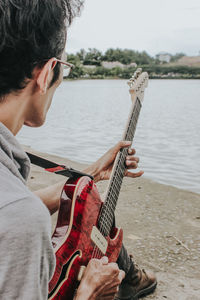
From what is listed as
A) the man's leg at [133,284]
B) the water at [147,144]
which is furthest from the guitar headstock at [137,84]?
the water at [147,144]

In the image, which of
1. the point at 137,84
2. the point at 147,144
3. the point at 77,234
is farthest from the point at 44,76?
the point at 147,144

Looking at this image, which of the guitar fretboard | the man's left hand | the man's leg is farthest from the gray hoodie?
the man's leg

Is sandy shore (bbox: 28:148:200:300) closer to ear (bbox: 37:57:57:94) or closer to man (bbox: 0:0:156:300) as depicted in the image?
man (bbox: 0:0:156:300)

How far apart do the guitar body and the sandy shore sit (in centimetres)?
134

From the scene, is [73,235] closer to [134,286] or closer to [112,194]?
[112,194]

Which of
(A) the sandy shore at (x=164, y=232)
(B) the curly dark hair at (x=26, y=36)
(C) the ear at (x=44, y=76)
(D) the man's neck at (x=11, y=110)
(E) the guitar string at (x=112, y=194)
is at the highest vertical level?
(B) the curly dark hair at (x=26, y=36)

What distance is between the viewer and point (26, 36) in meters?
1.06

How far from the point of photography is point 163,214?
4629mm

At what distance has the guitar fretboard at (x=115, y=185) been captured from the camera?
1935mm

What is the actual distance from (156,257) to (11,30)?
9.13 feet

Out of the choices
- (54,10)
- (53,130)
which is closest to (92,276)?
(54,10)

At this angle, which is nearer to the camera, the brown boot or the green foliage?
the brown boot

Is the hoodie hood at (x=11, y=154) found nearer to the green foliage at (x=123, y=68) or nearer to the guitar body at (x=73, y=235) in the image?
the guitar body at (x=73, y=235)

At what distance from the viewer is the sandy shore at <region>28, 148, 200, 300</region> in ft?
9.80
